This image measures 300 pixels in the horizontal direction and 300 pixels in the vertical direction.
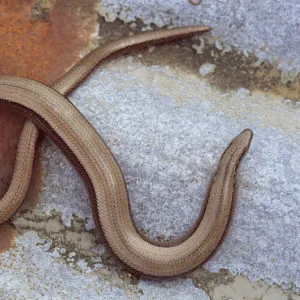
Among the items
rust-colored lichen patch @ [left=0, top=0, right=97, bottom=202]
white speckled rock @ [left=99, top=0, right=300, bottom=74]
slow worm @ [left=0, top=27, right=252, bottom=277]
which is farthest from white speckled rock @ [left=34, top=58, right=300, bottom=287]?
white speckled rock @ [left=99, top=0, right=300, bottom=74]

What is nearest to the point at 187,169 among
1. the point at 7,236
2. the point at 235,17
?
the point at 235,17

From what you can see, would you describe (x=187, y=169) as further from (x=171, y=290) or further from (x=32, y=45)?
(x=32, y=45)

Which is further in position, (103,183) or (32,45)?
(32,45)

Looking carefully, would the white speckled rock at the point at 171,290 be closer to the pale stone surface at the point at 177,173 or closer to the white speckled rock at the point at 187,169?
the pale stone surface at the point at 177,173

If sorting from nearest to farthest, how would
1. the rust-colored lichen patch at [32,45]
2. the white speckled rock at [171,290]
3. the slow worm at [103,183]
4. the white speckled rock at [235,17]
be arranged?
the slow worm at [103,183] < the white speckled rock at [171,290] < the rust-colored lichen patch at [32,45] < the white speckled rock at [235,17]

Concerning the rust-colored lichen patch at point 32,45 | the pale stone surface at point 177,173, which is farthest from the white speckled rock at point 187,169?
the rust-colored lichen patch at point 32,45

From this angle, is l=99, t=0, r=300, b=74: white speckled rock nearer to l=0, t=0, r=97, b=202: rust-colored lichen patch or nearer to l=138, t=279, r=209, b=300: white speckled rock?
l=0, t=0, r=97, b=202: rust-colored lichen patch

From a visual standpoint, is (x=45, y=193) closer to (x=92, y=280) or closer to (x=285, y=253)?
(x=92, y=280)
